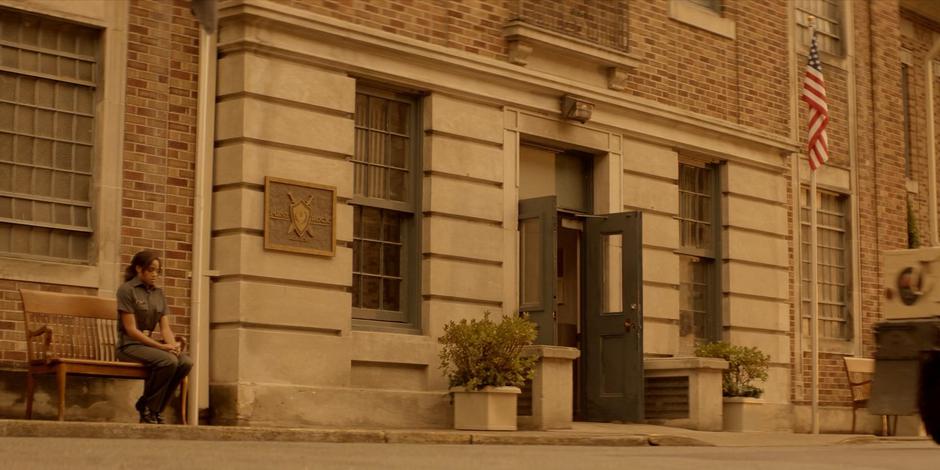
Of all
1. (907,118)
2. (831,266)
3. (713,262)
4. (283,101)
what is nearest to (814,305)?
(713,262)

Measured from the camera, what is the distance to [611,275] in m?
19.3

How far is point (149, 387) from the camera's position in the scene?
1366cm

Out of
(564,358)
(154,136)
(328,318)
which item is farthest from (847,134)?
(154,136)

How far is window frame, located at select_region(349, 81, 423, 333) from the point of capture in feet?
55.4

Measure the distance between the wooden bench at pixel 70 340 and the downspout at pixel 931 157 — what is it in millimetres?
14351

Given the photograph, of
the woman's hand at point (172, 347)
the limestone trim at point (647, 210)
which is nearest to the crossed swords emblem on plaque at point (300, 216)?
the woman's hand at point (172, 347)

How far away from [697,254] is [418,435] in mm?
8480

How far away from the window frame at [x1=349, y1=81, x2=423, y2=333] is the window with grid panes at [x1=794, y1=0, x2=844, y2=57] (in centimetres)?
828

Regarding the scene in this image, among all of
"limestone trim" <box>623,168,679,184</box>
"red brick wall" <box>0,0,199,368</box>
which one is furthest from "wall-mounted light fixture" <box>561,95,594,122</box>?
"red brick wall" <box>0,0,199,368</box>

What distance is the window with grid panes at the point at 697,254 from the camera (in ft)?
69.3

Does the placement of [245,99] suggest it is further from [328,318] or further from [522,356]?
[522,356]

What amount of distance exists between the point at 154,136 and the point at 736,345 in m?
9.25

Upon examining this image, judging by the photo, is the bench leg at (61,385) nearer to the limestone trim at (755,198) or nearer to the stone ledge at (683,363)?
the stone ledge at (683,363)

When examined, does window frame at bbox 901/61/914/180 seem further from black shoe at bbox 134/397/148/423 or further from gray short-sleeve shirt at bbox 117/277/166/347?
black shoe at bbox 134/397/148/423
